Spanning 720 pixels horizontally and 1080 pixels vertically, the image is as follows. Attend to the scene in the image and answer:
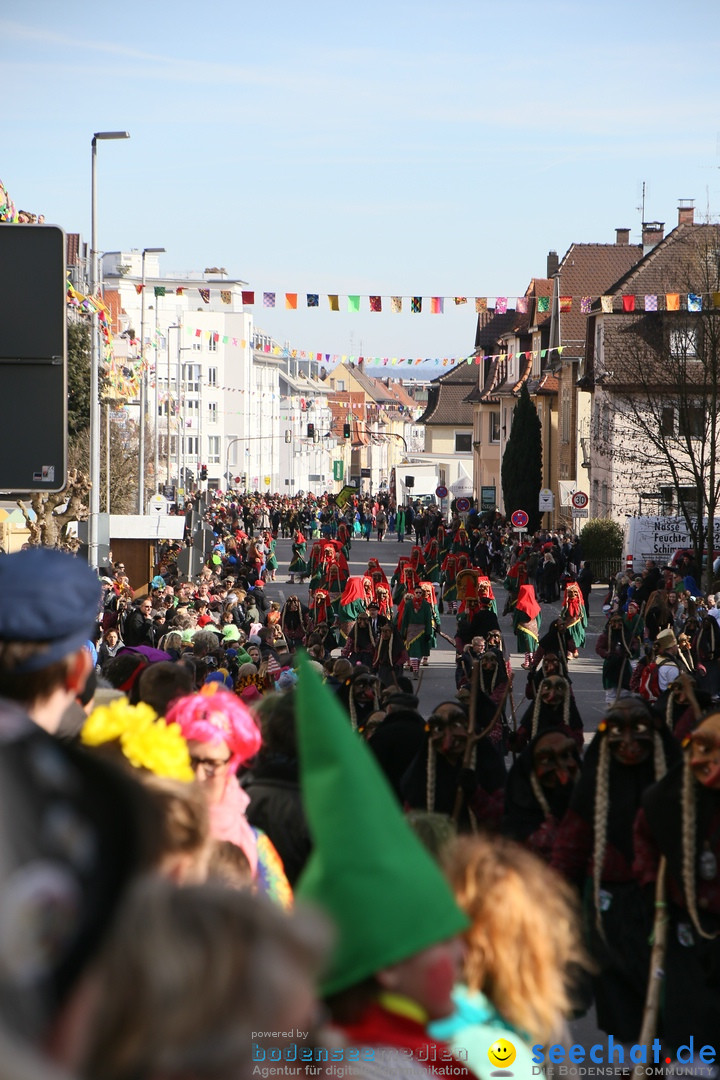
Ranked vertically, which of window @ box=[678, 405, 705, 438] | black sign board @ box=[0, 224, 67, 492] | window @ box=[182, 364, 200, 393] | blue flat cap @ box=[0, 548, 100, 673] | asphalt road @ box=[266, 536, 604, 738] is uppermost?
window @ box=[182, 364, 200, 393]

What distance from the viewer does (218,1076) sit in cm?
134

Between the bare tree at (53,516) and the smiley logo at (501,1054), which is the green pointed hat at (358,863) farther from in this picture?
the bare tree at (53,516)

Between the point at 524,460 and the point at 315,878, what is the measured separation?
191ft

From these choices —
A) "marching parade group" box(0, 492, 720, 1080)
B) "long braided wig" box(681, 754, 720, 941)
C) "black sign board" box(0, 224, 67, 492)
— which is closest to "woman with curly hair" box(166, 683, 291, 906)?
"marching parade group" box(0, 492, 720, 1080)

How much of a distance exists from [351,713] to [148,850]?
383 inches

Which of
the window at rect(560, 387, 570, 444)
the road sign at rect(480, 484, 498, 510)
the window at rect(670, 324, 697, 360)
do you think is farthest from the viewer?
the road sign at rect(480, 484, 498, 510)

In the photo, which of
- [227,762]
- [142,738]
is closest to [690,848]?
[227,762]

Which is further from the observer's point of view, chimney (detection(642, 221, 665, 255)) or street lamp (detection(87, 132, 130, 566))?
chimney (detection(642, 221, 665, 255))

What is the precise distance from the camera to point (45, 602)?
2.82m

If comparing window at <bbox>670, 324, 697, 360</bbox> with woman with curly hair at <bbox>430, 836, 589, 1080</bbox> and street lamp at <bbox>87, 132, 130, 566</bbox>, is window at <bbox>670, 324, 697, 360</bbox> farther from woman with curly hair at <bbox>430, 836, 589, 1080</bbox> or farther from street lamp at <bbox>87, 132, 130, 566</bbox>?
woman with curly hair at <bbox>430, 836, 589, 1080</bbox>

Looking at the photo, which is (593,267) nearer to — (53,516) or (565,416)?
(565,416)

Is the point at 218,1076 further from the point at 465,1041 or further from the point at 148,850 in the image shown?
the point at 465,1041

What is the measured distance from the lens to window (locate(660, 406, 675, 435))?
34.4 m

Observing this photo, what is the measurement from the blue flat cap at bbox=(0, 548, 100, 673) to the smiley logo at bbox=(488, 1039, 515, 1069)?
114cm
